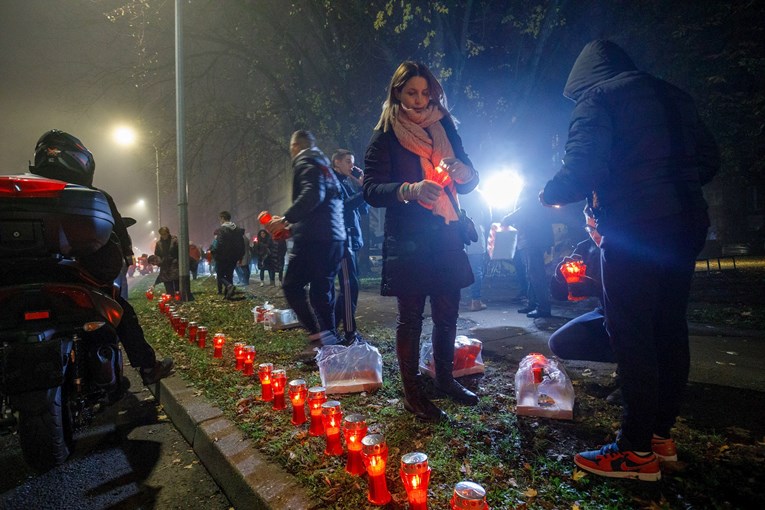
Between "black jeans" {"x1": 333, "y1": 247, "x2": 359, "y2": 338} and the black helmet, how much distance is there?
8.00ft

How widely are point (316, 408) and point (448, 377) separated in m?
0.98

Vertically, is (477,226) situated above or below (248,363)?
above

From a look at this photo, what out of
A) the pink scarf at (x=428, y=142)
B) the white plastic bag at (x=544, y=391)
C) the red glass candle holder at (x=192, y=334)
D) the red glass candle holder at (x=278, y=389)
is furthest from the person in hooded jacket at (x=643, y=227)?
the red glass candle holder at (x=192, y=334)

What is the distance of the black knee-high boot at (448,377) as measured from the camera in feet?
A: 9.10

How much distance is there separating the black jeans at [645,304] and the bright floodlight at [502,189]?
7.48 metres

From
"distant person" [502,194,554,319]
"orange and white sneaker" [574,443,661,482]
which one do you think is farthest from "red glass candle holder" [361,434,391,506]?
"distant person" [502,194,554,319]

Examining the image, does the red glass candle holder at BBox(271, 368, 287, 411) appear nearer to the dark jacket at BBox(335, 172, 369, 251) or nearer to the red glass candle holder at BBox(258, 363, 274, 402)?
the red glass candle holder at BBox(258, 363, 274, 402)

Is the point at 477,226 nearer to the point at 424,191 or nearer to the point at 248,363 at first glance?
the point at 248,363

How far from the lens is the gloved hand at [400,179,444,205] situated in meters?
2.26

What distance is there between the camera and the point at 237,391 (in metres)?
3.28

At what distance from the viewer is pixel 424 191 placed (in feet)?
7.44

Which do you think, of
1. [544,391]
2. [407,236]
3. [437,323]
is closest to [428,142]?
[407,236]

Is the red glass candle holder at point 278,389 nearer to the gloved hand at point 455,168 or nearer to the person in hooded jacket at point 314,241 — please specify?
the person in hooded jacket at point 314,241

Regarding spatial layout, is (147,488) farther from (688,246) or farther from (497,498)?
(688,246)
